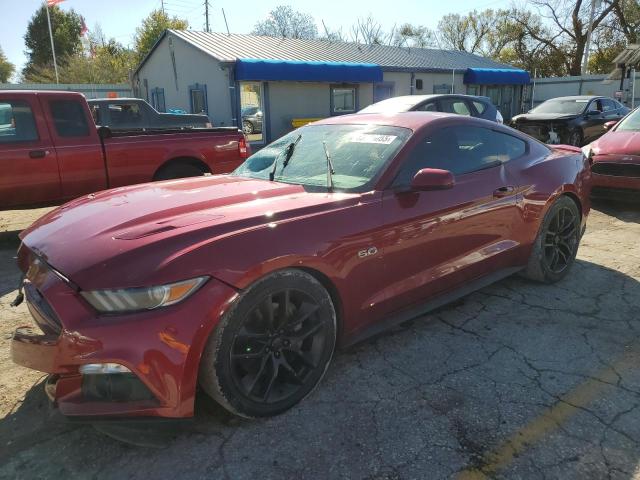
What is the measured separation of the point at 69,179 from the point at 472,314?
505 cm

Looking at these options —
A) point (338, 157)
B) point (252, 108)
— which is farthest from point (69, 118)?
point (252, 108)

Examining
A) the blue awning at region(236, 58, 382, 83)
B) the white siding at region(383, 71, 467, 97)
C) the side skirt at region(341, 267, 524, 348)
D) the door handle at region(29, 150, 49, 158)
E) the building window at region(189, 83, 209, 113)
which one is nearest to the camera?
the side skirt at region(341, 267, 524, 348)

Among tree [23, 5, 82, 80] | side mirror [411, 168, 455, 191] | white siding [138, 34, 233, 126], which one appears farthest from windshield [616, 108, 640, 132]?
tree [23, 5, 82, 80]

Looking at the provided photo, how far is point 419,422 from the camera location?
2.47 metres

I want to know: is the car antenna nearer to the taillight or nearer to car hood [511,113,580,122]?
the taillight

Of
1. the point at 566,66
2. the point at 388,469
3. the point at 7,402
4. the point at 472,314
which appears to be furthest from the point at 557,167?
the point at 566,66

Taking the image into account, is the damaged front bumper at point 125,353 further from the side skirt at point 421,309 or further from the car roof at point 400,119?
the car roof at point 400,119

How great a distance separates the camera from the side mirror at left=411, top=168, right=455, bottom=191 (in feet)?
9.55

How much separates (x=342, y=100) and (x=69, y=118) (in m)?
14.2

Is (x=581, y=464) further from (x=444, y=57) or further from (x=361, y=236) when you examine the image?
(x=444, y=57)

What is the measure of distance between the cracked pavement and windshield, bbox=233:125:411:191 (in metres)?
1.13

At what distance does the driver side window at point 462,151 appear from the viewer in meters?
3.21

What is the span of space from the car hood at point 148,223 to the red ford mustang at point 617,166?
5.65 m

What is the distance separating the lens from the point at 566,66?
3872 centimetres
